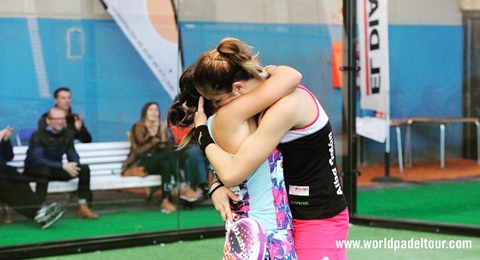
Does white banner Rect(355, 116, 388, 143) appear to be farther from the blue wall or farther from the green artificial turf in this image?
the green artificial turf

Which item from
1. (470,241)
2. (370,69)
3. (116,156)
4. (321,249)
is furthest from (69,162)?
(321,249)

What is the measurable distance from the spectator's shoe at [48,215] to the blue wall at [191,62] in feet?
1.95

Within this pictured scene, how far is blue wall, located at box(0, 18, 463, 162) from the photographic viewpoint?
6305mm

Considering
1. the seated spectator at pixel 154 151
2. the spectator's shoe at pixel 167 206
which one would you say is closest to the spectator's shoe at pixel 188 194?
the seated spectator at pixel 154 151

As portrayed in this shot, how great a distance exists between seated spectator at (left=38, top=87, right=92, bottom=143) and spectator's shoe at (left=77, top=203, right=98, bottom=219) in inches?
19.3

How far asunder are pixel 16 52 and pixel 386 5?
2.97 meters

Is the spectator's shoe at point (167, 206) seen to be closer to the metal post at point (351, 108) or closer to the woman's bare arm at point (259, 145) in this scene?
the metal post at point (351, 108)

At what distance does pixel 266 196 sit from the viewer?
114 inches

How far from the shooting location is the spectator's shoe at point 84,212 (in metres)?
6.61

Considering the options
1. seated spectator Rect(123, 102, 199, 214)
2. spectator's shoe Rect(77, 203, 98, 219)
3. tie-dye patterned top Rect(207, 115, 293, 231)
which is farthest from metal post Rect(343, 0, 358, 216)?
tie-dye patterned top Rect(207, 115, 293, 231)

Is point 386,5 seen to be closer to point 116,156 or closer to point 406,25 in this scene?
point 406,25

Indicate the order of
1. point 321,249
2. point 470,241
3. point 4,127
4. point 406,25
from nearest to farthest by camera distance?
point 321,249 < point 4,127 < point 470,241 < point 406,25

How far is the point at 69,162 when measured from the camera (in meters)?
6.51

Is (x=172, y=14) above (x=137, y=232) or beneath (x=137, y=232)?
above
